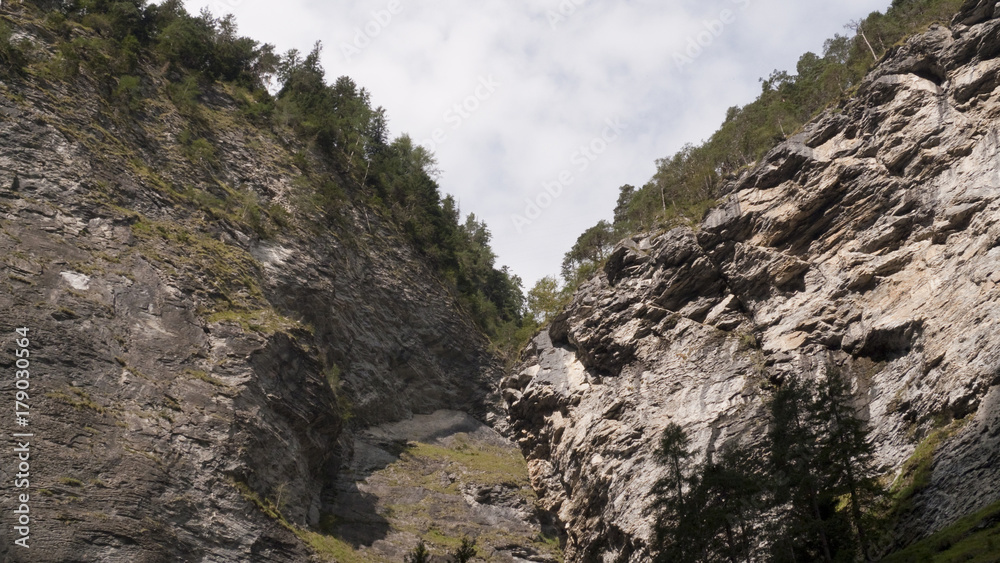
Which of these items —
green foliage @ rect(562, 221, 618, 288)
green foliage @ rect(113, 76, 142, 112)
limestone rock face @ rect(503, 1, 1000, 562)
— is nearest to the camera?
limestone rock face @ rect(503, 1, 1000, 562)

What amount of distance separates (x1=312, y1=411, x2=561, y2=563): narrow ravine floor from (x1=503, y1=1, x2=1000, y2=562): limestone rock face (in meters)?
2.66

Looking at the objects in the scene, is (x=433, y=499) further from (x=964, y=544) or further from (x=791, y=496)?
(x=964, y=544)

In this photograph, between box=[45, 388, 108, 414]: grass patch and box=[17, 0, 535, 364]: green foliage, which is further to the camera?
box=[17, 0, 535, 364]: green foliage

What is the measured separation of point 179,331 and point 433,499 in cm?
1786

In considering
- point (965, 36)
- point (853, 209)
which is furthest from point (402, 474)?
point (965, 36)

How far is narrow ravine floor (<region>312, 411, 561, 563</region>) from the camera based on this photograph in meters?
37.7

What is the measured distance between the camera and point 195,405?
106 ft

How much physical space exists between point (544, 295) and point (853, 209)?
28.6m

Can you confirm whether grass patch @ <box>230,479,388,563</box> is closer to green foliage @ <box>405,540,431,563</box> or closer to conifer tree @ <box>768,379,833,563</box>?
green foliage @ <box>405,540,431,563</box>

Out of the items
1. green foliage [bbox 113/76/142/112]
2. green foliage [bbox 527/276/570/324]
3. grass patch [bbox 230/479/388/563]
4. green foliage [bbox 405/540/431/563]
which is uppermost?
green foliage [bbox 113/76/142/112]

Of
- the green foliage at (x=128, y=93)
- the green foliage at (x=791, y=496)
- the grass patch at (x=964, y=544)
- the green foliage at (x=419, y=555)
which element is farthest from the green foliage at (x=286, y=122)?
the grass patch at (x=964, y=544)

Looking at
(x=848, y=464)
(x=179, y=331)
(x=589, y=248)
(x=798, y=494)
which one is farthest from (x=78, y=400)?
(x=589, y=248)

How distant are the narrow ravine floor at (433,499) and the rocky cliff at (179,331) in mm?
1690

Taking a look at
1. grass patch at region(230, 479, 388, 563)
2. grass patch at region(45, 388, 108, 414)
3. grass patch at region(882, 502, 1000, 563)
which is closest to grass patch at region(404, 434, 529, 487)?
Answer: grass patch at region(230, 479, 388, 563)
